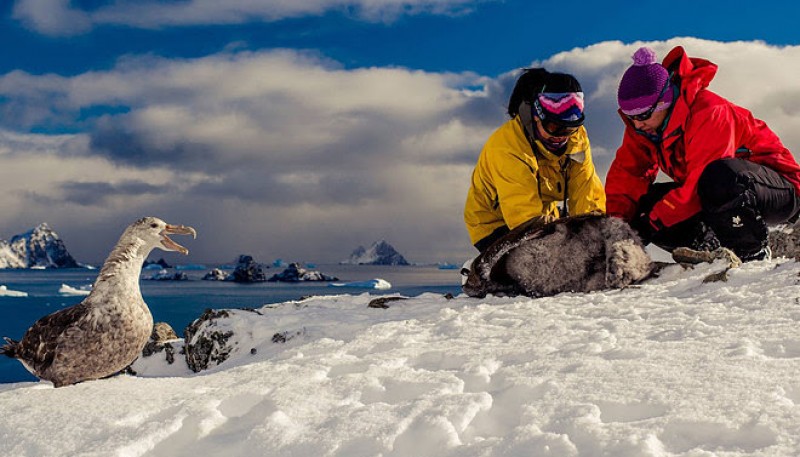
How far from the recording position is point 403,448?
214 centimetres

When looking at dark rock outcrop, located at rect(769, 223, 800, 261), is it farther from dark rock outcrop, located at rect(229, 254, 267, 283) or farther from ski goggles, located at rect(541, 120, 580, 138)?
dark rock outcrop, located at rect(229, 254, 267, 283)

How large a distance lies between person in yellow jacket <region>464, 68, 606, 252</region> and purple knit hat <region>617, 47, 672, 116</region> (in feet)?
1.06

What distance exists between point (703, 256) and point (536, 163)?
1390 mm

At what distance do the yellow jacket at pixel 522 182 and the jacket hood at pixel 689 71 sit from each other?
78 centimetres

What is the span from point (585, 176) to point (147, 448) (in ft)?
13.0

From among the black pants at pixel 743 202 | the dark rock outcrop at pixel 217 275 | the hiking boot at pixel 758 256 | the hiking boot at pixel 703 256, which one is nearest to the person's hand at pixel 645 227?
the hiking boot at pixel 703 256

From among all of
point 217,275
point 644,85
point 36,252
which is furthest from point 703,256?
point 36,252

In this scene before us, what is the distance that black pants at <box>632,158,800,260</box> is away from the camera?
4582mm

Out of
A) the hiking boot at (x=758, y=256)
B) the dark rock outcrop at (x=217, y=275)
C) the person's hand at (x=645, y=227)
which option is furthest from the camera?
the dark rock outcrop at (x=217, y=275)

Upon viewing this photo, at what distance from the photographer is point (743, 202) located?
462 cm

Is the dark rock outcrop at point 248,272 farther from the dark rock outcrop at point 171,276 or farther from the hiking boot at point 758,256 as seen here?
the hiking boot at point 758,256

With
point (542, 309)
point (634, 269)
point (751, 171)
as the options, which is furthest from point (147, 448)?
point (751, 171)

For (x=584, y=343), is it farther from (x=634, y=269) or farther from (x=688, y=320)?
(x=634, y=269)

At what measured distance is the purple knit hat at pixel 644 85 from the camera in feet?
15.1
